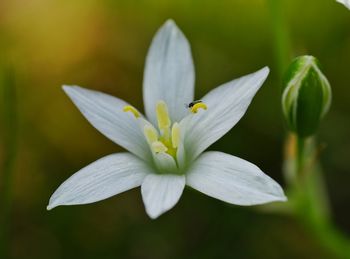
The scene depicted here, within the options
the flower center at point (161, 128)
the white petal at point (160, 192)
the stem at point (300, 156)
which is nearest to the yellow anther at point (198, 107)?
the flower center at point (161, 128)

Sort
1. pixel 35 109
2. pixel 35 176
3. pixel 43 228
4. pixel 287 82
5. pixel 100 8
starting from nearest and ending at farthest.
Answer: pixel 287 82 < pixel 43 228 < pixel 35 176 < pixel 35 109 < pixel 100 8

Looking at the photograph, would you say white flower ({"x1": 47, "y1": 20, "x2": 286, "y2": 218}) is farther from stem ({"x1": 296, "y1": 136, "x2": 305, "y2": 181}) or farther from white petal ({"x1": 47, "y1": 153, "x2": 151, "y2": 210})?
stem ({"x1": 296, "y1": 136, "x2": 305, "y2": 181})

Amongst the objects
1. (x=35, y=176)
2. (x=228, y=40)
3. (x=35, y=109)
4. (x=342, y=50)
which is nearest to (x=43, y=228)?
(x=35, y=176)

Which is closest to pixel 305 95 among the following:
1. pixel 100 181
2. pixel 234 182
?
pixel 234 182

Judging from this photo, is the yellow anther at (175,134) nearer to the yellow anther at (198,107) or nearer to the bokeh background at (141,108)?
the yellow anther at (198,107)

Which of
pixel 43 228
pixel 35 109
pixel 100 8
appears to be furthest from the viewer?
pixel 100 8

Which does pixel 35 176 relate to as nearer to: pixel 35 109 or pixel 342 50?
pixel 35 109
